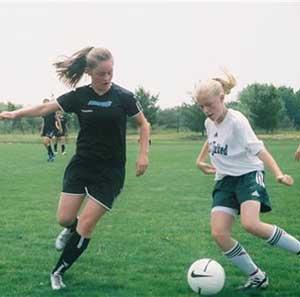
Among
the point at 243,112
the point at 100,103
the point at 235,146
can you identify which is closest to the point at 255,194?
the point at 235,146

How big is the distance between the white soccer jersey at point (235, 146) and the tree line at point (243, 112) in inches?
1968

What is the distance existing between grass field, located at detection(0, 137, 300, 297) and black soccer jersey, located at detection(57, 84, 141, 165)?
123 centimetres

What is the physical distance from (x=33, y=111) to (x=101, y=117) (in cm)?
72

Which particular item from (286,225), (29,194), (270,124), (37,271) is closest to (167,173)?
(29,194)


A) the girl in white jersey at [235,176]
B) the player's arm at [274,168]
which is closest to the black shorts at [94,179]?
the girl in white jersey at [235,176]

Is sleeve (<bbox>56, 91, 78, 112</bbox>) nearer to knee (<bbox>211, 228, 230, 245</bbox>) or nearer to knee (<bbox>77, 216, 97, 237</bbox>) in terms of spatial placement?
knee (<bbox>77, 216, 97, 237</bbox>)

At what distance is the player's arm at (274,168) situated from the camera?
17.3 feet

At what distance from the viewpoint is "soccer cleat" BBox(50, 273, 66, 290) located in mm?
5719

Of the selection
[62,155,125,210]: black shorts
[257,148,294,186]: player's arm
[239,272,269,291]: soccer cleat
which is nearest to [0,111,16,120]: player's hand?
[62,155,125,210]: black shorts

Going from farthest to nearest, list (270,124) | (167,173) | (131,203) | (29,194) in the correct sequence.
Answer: (270,124) → (167,173) → (29,194) → (131,203)

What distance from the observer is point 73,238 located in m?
5.88

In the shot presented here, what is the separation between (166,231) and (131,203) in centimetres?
291

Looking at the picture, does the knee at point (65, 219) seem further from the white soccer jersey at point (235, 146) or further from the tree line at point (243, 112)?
the tree line at point (243, 112)

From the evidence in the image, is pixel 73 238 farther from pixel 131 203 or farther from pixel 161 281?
pixel 131 203
